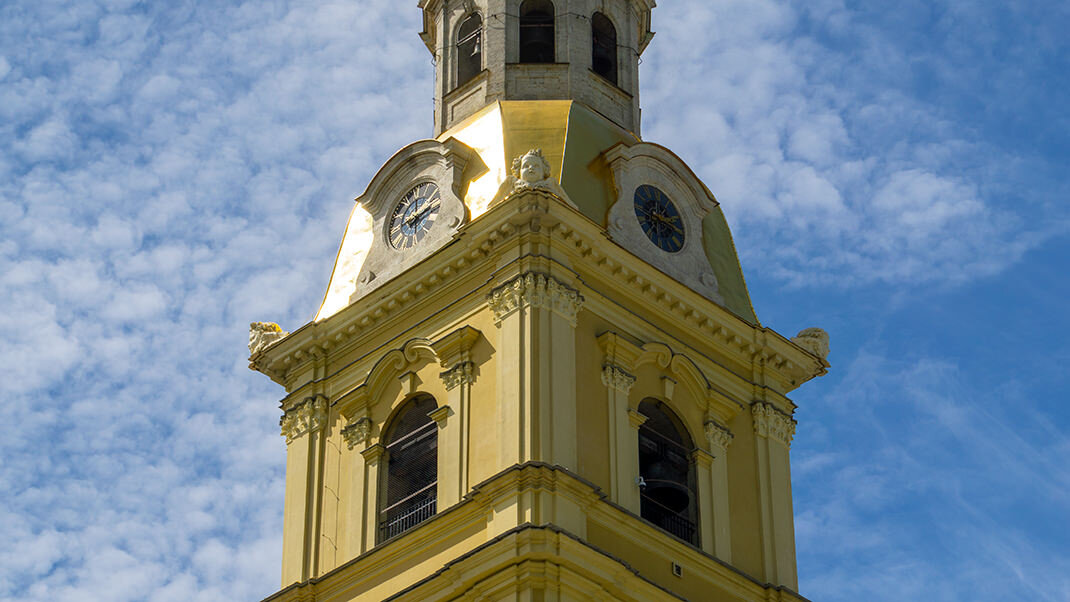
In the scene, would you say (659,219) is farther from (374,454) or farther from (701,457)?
(374,454)

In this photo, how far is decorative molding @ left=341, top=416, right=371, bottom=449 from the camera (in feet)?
153

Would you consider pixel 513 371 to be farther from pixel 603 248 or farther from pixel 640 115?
pixel 640 115

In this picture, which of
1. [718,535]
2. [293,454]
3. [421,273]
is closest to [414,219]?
[421,273]

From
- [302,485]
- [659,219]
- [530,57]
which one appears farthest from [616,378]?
[530,57]

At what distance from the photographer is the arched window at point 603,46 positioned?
2095 inches

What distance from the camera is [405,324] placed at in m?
47.4

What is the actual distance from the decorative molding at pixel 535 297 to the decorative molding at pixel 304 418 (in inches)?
170

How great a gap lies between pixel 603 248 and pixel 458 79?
7525 mm

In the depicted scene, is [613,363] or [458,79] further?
[458,79]

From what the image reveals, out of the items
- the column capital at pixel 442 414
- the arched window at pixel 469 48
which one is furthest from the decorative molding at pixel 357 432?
the arched window at pixel 469 48

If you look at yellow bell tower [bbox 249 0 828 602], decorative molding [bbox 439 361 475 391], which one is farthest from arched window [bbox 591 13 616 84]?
decorative molding [bbox 439 361 475 391]

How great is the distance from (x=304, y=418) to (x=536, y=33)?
999cm

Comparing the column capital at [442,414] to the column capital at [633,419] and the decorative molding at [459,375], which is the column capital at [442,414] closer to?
the decorative molding at [459,375]

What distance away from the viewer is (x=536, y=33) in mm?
52812
